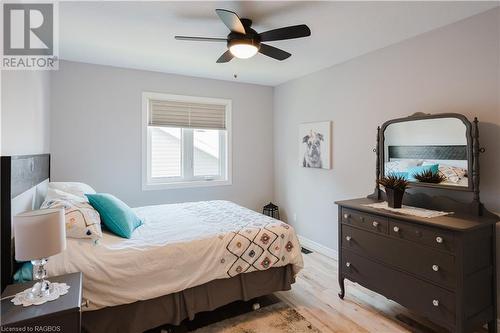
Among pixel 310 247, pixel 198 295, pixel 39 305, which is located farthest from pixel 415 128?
pixel 39 305

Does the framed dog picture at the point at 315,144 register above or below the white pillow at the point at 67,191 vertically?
above

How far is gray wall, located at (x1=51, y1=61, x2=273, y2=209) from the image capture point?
3.41 m

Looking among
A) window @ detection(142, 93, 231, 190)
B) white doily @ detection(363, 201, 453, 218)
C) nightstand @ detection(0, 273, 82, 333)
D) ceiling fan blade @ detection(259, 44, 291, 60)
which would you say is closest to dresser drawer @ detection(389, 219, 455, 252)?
white doily @ detection(363, 201, 453, 218)

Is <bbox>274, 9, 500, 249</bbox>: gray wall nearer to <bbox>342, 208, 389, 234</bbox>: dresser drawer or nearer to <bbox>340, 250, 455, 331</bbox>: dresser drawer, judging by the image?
<bbox>342, 208, 389, 234</bbox>: dresser drawer

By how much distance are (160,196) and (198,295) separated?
2.11 metres

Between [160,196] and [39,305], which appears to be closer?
[39,305]

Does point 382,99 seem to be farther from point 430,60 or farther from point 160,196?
point 160,196

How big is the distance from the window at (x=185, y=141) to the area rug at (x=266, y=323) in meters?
2.26

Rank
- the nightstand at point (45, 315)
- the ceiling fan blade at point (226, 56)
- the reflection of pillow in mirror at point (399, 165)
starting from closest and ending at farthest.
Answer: the nightstand at point (45, 315), the ceiling fan blade at point (226, 56), the reflection of pillow in mirror at point (399, 165)

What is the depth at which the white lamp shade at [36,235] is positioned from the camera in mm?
1318

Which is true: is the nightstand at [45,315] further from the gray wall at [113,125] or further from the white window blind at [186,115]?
the white window blind at [186,115]

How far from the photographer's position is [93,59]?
11.0ft

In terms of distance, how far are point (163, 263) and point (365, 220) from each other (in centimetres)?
172

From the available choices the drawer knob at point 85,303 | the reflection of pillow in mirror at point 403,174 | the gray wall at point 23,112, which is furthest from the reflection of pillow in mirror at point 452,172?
the gray wall at point 23,112
